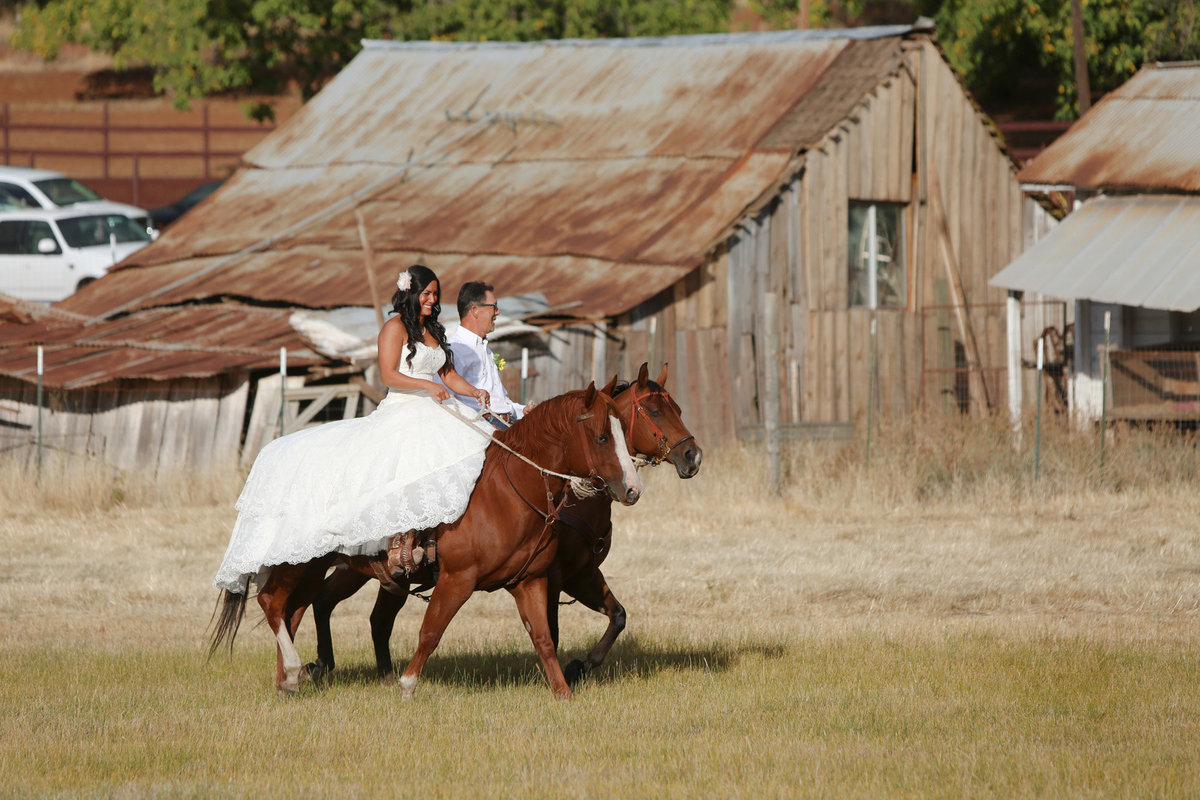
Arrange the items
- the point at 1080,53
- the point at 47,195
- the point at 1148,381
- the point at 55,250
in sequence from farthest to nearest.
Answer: the point at 47,195, the point at 1080,53, the point at 55,250, the point at 1148,381

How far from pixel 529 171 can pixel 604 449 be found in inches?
594

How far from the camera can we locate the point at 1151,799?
6328mm

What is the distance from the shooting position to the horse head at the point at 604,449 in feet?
25.5

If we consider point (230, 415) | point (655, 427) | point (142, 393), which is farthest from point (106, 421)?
point (655, 427)

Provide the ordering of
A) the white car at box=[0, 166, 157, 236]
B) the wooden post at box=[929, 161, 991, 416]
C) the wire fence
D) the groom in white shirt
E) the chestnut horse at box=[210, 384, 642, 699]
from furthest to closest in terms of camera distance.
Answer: the white car at box=[0, 166, 157, 236] < the wooden post at box=[929, 161, 991, 416] < the wire fence < the groom in white shirt < the chestnut horse at box=[210, 384, 642, 699]

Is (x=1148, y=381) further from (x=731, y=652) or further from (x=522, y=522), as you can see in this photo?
(x=522, y=522)

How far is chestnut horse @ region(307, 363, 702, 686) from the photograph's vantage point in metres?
7.74

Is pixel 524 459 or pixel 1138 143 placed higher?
pixel 1138 143

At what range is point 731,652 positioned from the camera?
9.91 meters

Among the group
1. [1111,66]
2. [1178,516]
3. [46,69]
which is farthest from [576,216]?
[46,69]

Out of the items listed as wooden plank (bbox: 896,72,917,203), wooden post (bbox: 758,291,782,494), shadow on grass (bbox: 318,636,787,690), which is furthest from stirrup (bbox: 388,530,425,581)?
wooden plank (bbox: 896,72,917,203)

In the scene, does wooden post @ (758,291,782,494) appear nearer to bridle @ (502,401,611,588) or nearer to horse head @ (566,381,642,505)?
bridle @ (502,401,611,588)

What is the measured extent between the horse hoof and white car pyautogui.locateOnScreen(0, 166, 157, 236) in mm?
23406

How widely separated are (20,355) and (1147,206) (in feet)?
45.9
